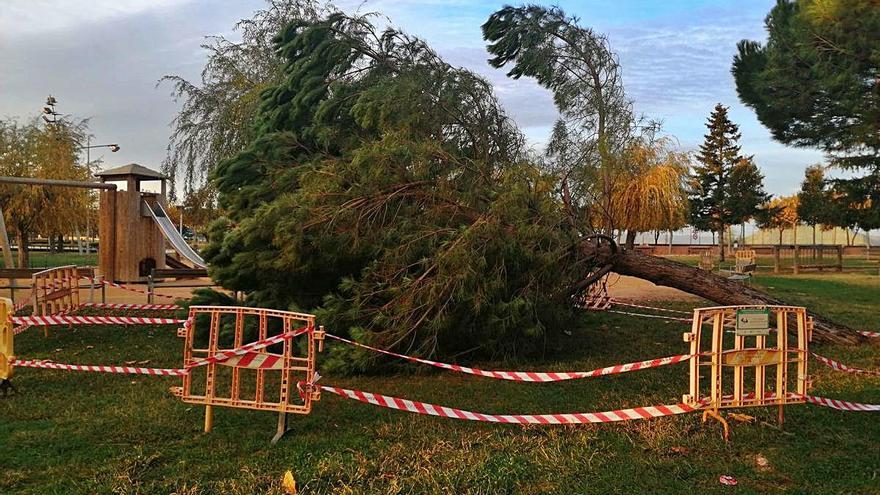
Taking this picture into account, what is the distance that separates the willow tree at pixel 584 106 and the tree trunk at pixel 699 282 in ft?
0.04

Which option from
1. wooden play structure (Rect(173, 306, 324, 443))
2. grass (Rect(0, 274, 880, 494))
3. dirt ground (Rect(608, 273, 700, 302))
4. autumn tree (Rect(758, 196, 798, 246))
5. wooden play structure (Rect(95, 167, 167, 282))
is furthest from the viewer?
autumn tree (Rect(758, 196, 798, 246))

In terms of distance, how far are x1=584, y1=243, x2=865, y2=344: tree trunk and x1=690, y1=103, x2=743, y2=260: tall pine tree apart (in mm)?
36891

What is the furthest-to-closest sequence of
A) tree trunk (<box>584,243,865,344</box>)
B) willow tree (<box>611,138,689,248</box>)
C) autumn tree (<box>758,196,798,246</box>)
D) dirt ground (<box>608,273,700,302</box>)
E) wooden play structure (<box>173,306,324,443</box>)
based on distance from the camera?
autumn tree (<box>758,196,798,246</box>)
willow tree (<box>611,138,689,248</box>)
dirt ground (<box>608,273,700,302</box>)
tree trunk (<box>584,243,865,344</box>)
wooden play structure (<box>173,306,324,443</box>)

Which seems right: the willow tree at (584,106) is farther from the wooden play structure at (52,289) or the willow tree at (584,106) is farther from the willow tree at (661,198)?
the willow tree at (661,198)

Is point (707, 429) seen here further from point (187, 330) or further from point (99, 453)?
A: point (99, 453)

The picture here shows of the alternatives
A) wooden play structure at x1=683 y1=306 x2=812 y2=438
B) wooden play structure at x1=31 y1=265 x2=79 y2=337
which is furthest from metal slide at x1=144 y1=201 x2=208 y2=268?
wooden play structure at x1=683 y1=306 x2=812 y2=438

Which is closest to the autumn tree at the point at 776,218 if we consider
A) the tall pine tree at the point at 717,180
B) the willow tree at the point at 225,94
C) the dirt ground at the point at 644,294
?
the tall pine tree at the point at 717,180

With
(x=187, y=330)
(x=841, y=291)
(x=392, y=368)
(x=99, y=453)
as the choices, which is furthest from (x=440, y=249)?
(x=841, y=291)

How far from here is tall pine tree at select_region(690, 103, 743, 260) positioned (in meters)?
44.2

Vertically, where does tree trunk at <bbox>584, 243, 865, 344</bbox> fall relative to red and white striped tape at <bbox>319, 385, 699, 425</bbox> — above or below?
above

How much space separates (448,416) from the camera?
15.4 ft

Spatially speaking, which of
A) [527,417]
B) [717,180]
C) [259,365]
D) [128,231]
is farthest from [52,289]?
[717,180]

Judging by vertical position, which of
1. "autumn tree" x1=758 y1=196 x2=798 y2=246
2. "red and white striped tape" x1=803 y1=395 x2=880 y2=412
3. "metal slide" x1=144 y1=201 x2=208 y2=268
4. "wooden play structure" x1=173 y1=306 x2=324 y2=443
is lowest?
"red and white striped tape" x1=803 y1=395 x2=880 y2=412

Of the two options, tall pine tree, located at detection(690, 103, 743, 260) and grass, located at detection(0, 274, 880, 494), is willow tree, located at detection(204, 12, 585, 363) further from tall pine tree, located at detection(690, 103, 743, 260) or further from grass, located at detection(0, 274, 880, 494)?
tall pine tree, located at detection(690, 103, 743, 260)
